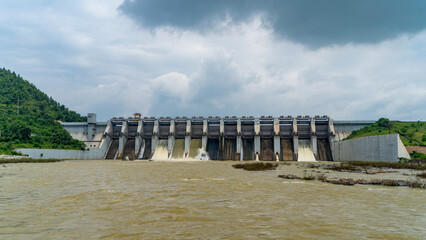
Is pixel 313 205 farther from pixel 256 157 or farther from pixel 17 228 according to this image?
pixel 256 157

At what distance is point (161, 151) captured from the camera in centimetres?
5269

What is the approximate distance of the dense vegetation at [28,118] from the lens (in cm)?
4262

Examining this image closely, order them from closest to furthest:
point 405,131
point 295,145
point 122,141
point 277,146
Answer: point 405,131
point 295,145
point 277,146
point 122,141

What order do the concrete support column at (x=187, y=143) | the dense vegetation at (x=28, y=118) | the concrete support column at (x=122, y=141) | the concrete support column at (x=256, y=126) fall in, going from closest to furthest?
the dense vegetation at (x=28, y=118)
the concrete support column at (x=256, y=126)
the concrete support column at (x=187, y=143)
the concrete support column at (x=122, y=141)

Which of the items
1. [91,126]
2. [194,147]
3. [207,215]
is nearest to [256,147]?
[194,147]

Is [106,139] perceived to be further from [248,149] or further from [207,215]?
[207,215]

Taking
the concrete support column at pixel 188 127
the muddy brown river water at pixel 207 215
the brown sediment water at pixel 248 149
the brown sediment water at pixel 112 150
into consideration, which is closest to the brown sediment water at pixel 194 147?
the concrete support column at pixel 188 127

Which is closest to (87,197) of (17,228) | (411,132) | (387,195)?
(17,228)

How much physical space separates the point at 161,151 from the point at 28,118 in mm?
28336

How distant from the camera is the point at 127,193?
9492 mm

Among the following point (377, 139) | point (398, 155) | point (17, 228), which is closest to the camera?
point (17, 228)

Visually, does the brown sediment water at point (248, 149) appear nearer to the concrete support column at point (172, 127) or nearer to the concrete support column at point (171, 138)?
the concrete support column at point (171, 138)

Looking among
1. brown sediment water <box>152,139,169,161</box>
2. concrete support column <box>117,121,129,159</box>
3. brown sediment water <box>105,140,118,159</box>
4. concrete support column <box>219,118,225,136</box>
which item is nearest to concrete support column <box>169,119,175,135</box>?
brown sediment water <box>152,139,169,161</box>

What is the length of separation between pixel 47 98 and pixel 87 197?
8005 cm
